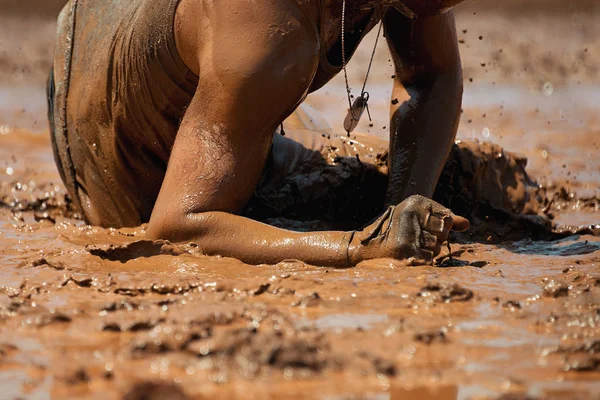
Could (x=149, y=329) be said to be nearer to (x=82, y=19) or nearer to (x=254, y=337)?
(x=254, y=337)

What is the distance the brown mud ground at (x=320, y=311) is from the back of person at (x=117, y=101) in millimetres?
186

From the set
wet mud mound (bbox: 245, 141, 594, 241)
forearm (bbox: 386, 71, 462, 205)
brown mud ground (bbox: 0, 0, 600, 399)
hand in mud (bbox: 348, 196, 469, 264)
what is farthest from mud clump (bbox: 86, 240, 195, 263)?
forearm (bbox: 386, 71, 462, 205)

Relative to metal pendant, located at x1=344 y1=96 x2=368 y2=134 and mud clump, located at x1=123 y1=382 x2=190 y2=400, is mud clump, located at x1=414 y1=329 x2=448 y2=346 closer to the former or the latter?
mud clump, located at x1=123 y1=382 x2=190 y2=400

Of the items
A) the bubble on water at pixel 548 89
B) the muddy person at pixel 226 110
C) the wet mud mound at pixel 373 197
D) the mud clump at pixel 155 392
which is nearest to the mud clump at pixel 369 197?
the wet mud mound at pixel 373 197

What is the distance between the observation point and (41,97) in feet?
28.8

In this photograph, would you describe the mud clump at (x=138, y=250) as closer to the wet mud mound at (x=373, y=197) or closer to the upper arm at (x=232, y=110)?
the upper arm at (x=232, y=110)

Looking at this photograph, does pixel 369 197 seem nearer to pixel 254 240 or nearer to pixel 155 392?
pixel 254 240

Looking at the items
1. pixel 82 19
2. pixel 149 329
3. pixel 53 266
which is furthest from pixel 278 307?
pixel 82 19

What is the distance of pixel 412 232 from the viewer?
2.93 metres

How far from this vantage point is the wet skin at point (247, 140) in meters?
2.97

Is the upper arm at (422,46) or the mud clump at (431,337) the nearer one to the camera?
the mud clump at (431,337)

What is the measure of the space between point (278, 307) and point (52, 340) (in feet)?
1.87

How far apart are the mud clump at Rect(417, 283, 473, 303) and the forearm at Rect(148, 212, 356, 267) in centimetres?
A: 40

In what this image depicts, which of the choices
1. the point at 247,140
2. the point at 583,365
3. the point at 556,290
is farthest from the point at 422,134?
the point at 583,365
